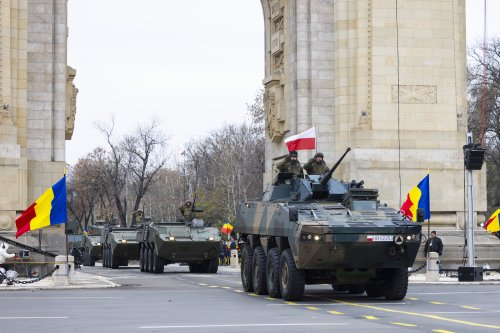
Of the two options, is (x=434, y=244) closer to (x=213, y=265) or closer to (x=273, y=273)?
(x=213, y=265)

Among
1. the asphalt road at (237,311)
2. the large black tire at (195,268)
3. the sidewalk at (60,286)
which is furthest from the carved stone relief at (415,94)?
the sidewalk at (60,286)

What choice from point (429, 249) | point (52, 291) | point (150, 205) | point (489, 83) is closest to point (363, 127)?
point (429, 249)

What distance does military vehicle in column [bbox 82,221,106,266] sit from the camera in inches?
2016

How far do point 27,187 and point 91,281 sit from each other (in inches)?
179

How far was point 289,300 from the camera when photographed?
64.6ft

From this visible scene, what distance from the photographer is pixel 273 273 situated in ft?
68.4

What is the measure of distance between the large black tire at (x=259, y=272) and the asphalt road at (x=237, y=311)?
1.07 ft

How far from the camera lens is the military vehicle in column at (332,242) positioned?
63.3 feet

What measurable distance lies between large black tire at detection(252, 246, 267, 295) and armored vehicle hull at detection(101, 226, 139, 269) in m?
20.9

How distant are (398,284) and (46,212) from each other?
30.3 feet

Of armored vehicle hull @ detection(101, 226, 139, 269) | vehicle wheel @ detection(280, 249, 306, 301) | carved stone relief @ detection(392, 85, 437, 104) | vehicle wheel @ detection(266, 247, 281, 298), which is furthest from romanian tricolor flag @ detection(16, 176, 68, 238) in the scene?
armored vehicle hull @ detection(101, 226, 139, 269)

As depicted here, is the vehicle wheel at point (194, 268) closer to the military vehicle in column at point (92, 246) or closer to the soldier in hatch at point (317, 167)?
the soldier in hatch at point (317, 167)

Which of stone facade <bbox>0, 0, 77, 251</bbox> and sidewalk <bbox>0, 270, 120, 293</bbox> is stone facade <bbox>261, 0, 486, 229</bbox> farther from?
sidewalk <bbox>0, 270, 120, 293</bbox>

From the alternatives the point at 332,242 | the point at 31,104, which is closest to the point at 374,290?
the point at 332,242
